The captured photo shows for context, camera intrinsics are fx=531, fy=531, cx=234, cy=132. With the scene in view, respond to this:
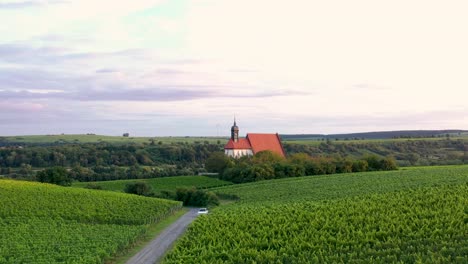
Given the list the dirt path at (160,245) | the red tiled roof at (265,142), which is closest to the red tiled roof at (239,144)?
the red tiled roof at (265,142)

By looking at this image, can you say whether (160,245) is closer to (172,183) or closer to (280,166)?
(172,183)

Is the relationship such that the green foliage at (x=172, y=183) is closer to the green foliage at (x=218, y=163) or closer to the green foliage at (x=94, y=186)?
the green foliage at (x=94, y=186)

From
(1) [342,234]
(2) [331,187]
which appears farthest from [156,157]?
(1) [342,234]

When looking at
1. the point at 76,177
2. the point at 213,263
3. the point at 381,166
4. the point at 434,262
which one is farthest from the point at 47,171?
the point at 434,262

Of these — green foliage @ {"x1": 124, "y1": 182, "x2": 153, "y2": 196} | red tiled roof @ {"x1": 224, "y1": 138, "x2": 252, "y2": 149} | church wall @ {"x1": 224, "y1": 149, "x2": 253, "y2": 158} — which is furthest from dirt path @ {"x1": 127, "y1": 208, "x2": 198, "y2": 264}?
red tiled roof @ {"x1": 224, "y1": 138, "x2": 252, "y2": 149}

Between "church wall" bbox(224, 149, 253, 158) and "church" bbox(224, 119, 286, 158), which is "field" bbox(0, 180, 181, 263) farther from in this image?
"church" bbox(224, 119, 286, 158)

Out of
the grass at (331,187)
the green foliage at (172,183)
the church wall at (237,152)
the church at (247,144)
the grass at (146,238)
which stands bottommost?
the grass at (146,238)
